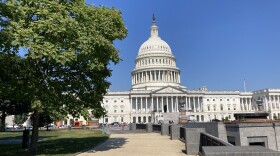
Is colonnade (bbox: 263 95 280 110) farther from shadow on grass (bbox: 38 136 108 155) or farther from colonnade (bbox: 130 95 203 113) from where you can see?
shadow on grass (bbox: 38 136 108 155)

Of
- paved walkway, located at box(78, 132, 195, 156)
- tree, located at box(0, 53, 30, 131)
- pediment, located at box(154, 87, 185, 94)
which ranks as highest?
pediment, located at box(154, 87, 185, 94)

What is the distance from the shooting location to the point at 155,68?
501 ft

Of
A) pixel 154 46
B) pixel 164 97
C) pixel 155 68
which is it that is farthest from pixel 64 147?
pixel 154 46

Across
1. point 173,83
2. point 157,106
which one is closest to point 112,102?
point 157,106

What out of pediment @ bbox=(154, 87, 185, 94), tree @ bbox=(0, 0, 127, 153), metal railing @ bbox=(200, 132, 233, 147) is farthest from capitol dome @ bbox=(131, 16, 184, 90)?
metal railing @ bbox=(200, 132, 233, 147)

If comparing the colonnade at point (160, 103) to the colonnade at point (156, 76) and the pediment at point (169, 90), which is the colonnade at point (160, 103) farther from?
the colonnade at point (156, 76)

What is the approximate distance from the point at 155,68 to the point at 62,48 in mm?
134844

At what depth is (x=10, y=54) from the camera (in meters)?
18.7

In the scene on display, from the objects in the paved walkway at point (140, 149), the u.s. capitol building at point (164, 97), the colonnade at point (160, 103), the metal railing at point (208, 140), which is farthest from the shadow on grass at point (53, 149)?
the colonnade at point (160, 103)

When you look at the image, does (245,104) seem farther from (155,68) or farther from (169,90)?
(155,68)

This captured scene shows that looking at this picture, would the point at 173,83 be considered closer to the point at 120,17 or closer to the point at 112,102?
the point at 112,102

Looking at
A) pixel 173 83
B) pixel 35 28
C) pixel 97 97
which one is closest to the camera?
pixel 35 28

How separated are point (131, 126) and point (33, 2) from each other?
44.6 metres

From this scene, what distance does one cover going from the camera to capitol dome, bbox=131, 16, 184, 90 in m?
154
